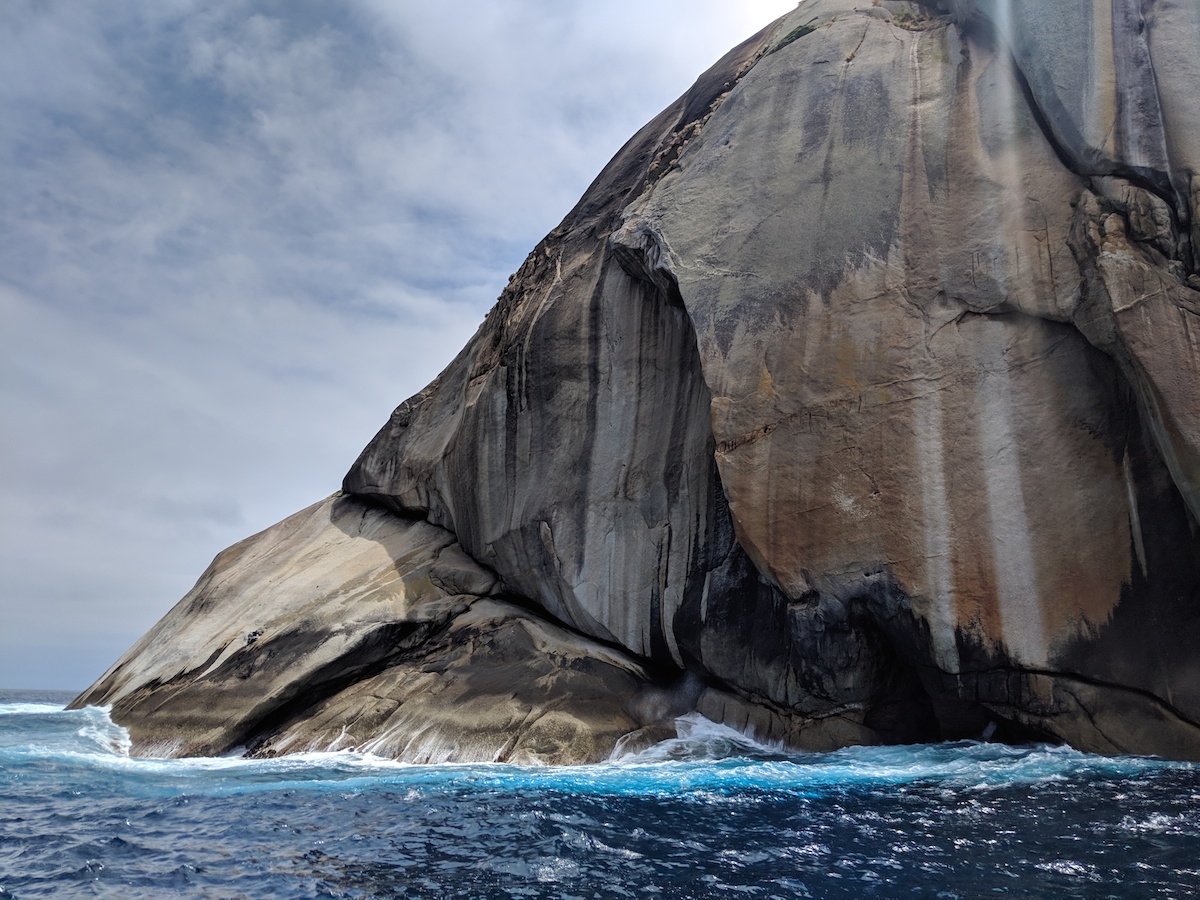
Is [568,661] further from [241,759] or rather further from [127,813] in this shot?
[127,813]

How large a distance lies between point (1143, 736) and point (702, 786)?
551 centimetres

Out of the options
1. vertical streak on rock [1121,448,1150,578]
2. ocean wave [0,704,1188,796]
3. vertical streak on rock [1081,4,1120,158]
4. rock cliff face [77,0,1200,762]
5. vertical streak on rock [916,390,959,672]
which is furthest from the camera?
→ vertical streak on rock [1081,4,1120,158]

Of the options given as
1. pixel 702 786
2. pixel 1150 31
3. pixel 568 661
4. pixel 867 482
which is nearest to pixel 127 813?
pixel 702 786

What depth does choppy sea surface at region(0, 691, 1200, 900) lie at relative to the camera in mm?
6637

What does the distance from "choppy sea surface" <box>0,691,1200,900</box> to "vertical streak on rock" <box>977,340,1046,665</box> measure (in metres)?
1.49

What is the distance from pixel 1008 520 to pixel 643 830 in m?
6.91

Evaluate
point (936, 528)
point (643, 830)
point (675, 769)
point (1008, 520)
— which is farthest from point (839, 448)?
point (643, 830)

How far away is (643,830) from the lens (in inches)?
324

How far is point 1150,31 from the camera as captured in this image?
12.5 m

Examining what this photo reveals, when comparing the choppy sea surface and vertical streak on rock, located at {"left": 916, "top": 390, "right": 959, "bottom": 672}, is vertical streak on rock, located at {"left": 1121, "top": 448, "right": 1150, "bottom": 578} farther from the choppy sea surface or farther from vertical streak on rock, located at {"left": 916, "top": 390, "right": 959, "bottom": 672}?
the choppy sea surface

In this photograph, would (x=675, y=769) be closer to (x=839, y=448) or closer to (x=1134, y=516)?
(x=839, y=448)

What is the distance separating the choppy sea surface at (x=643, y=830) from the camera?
6.64 meters

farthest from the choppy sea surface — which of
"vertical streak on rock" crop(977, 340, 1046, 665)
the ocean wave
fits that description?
"vertical streak on rock" crop(977, 340, 1046, 665)

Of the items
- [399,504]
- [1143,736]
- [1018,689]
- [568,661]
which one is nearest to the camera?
[1143,736]
